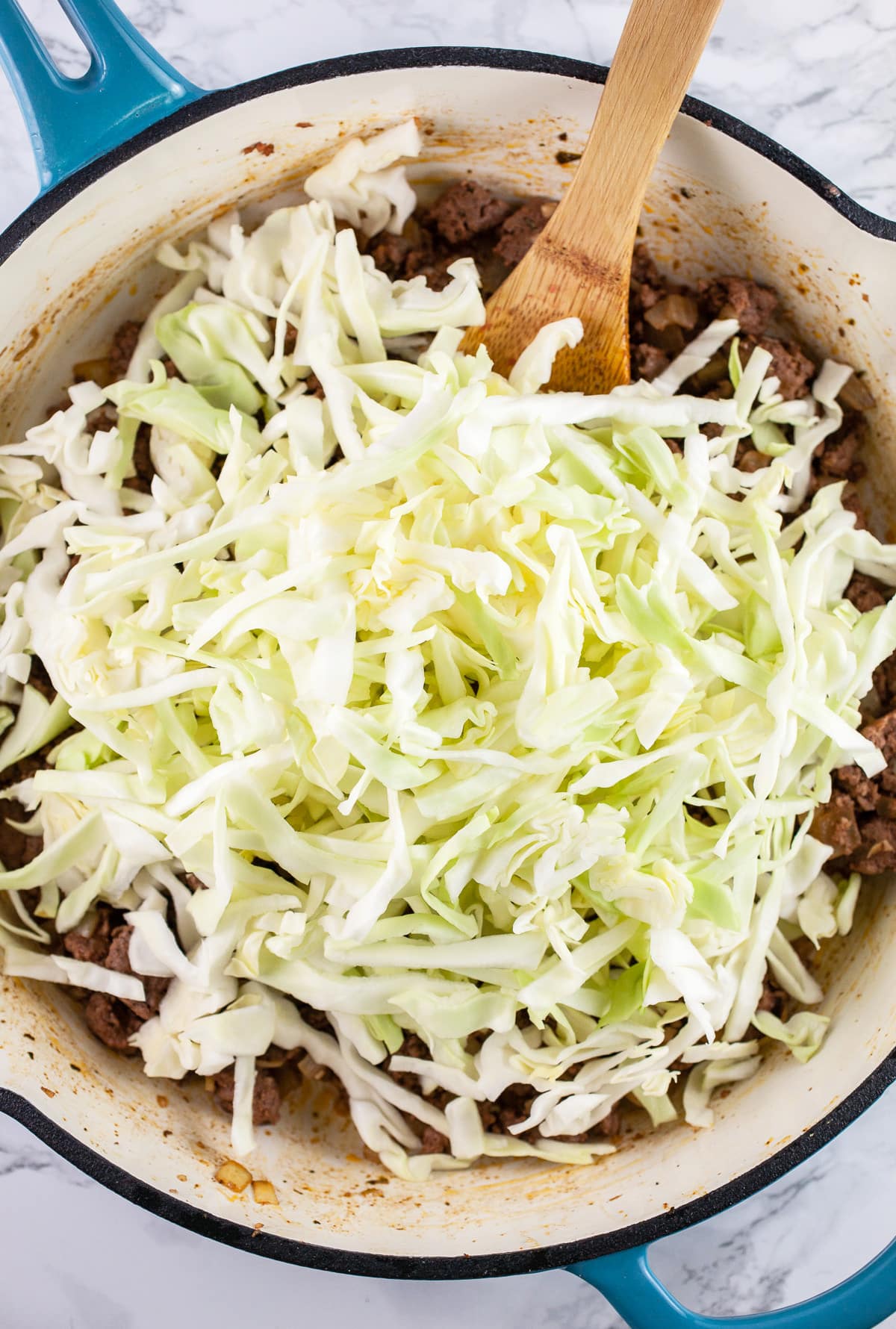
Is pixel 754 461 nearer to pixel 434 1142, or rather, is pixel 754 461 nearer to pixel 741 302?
pixel 741 302

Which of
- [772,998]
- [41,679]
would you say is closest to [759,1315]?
[772,998]

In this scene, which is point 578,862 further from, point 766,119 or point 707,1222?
point 766,119

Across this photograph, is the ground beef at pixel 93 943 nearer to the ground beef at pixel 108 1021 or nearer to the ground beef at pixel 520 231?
the ground beef at pixel 108 1021

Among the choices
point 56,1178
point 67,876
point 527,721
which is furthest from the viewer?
point 56,1178

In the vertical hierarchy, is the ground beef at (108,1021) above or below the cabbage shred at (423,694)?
below

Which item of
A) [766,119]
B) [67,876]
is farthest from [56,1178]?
[766,119]

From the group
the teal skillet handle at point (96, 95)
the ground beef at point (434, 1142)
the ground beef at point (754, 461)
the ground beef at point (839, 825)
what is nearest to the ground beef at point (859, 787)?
the ground beef at point (839, 825)
